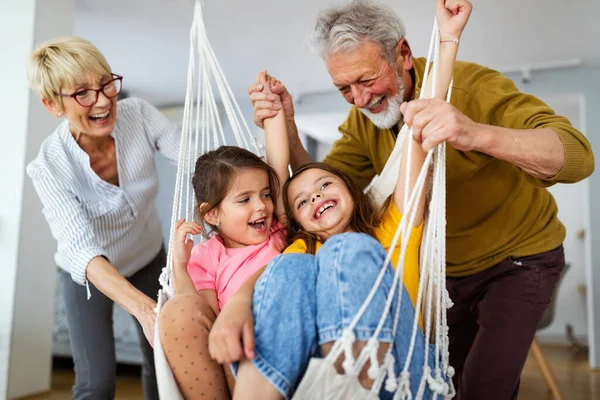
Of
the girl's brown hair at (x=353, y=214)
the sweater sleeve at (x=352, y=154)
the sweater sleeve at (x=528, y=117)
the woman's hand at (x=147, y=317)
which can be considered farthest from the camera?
the sweater sleeve at (x=352, y=154)

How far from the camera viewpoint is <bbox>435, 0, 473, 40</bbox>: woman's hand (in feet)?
3.68

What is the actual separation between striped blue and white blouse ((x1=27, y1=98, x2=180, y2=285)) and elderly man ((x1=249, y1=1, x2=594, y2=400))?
0.44 meters

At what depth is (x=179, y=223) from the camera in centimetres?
126

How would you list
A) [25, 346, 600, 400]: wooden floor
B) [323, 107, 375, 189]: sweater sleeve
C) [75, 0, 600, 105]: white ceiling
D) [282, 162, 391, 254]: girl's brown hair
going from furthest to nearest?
[75, 0, 600, 105]: white ceiling < [25, 346, 600, 400]: wooden floor < [323, 107, 375, 189]: sweater sleeve < [282, 162, 391, 254]: girl's brown hair

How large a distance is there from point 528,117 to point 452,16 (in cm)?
28

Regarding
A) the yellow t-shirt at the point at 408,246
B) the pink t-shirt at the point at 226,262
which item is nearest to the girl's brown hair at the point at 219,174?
the pink t-shirt at the point at 226,262

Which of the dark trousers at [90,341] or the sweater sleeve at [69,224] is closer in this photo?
the sweater sleeve at [69,224]

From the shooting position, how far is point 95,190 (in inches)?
62.8

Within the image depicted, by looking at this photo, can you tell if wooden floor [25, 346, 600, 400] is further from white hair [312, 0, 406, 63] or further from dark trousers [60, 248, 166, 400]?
white hair [312, 0, 406, 63]

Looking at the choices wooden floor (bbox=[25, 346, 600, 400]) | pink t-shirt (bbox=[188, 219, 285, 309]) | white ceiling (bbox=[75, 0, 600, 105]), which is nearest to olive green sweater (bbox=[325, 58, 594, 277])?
pink t-shirt (bbox=[188, 219, 285, 309])

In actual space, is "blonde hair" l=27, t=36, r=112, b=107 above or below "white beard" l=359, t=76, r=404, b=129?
above

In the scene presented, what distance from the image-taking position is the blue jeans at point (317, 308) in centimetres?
87

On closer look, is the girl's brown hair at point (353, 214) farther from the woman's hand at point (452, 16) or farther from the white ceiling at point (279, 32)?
the white ceiling at point (279, 32)

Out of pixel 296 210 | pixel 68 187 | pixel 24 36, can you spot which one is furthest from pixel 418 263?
pixel 24 36
